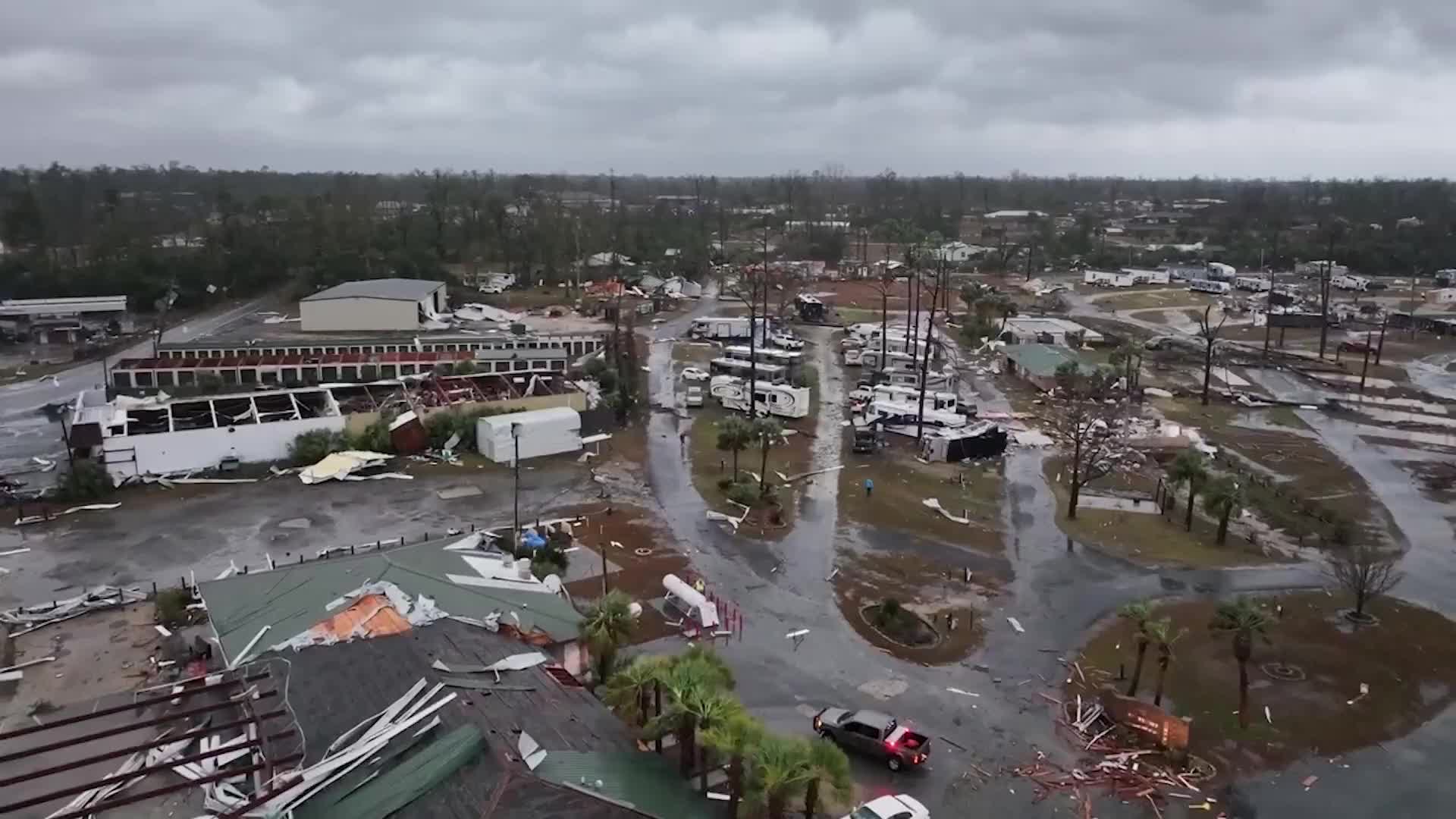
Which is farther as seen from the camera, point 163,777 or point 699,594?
point 699,594

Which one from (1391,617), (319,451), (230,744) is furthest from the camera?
(319,451)

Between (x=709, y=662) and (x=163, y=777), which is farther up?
(x=709, y=662)

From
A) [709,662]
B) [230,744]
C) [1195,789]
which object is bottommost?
[1195,789]

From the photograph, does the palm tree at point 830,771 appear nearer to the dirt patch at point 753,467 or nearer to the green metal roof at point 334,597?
the green metal roof at point 334,597

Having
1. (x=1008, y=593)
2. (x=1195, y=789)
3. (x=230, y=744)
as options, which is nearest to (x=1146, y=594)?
(x=1008, y=593)

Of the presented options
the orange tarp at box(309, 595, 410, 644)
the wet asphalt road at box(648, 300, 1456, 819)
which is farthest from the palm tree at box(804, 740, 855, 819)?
the orange tarp at box(309, 595, 410, 644)

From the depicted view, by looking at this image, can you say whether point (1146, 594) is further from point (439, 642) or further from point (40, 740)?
point (40, 740)

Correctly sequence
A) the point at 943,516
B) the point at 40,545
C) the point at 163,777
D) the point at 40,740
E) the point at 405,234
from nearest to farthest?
the point at 163,777 → the point at 40,740 → the point at 40,545 → the point at 943,516 → the point at 405,234

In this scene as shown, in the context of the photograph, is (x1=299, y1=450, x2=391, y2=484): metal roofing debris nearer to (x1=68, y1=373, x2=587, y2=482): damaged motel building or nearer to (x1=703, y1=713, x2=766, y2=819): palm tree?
(x1=68, y1=373, x2=587, y2=482): damaged motel building

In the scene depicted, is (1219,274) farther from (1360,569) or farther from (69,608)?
(69,608)
